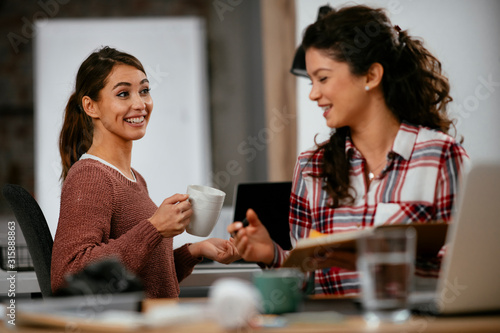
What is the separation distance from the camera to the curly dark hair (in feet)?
5.15

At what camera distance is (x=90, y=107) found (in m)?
1.74

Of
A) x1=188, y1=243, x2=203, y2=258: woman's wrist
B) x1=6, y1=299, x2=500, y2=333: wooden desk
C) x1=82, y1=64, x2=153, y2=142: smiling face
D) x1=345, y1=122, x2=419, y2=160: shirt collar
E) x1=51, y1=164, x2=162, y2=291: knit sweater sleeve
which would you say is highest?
x1=82, y1=64, x2=153, y2=142: smiling face

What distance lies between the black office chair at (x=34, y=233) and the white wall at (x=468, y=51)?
1993mm

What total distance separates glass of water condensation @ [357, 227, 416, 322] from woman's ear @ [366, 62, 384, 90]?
80cm

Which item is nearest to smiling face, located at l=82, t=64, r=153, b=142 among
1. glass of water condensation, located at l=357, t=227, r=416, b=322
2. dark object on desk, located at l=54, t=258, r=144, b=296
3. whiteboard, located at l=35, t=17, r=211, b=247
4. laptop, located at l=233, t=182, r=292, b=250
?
laptop, located at l=233, t=182, r=292, b=250

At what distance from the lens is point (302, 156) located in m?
1.70

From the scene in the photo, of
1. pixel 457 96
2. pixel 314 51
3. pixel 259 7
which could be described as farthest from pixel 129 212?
pixel 259 7

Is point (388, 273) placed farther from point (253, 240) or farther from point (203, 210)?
point (203, 210)

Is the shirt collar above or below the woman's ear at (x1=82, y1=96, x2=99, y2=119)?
below

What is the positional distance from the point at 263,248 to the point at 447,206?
0.49 m

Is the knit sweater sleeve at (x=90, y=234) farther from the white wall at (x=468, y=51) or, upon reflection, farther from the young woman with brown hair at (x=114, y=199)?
the white wall at (x=468, y=51)

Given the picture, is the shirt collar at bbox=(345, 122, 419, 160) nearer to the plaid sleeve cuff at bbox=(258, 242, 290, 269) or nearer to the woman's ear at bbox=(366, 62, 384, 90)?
the woman's ear at bbox=(366, 62, 384, 90)

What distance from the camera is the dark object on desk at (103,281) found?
2.90 feet

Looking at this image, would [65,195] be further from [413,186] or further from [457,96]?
[457,96]
